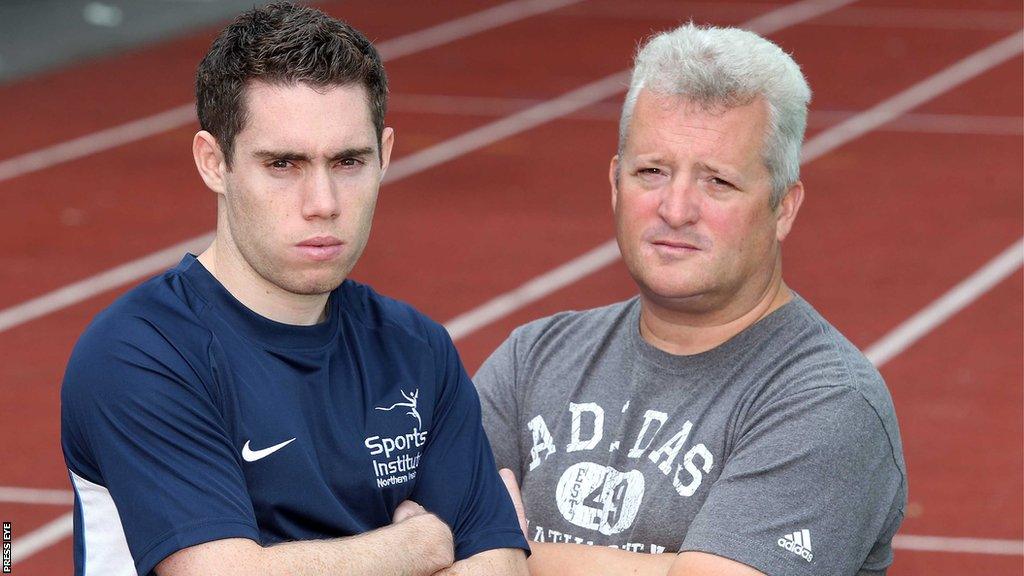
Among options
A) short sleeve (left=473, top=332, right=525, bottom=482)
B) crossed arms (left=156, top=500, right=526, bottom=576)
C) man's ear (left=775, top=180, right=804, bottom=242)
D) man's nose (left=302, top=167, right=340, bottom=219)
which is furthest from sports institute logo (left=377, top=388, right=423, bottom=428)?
man's ear (left=775, top=180, right=804, bottom=242)

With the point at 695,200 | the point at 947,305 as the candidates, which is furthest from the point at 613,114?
the point at 695,200

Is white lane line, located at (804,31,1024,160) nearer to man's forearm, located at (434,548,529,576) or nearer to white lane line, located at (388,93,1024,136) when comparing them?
white lane line, located at (388,93,1024,136)

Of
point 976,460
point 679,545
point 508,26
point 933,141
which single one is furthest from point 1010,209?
point 679,545

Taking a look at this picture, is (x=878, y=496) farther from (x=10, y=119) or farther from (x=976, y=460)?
(x=10, y=119)

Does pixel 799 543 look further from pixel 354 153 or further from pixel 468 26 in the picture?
pixel 468 26

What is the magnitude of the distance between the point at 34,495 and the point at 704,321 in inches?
157

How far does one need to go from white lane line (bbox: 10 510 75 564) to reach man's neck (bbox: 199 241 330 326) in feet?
11.2

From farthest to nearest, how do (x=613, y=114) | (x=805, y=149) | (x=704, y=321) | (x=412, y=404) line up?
(x=613, y=114) → (x=805, y=149) → (x=704, y=321) → (x=412, y=404)

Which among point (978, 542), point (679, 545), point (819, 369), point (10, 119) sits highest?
point (10, 119)

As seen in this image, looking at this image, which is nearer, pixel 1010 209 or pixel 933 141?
pixel 1010 209

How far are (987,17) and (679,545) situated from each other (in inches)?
560

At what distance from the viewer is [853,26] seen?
53.4 ft

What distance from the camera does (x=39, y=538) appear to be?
6438 millimetres

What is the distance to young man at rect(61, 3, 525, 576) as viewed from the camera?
3.01m
